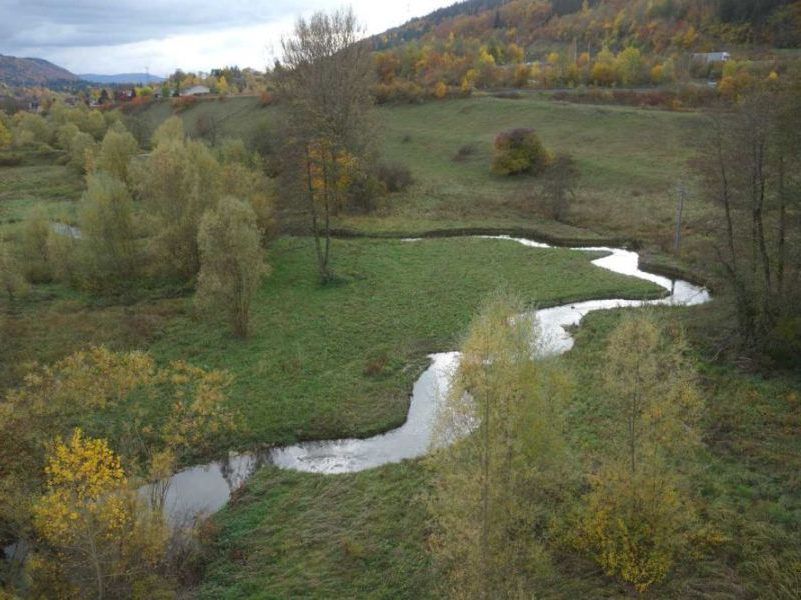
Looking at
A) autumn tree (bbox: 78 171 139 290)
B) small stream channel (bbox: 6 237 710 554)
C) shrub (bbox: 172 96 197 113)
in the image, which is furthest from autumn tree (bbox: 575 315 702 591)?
shrub (bbox: 172 96 197 113)

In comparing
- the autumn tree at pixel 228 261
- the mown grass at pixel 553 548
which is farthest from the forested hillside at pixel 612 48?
the mown grass at pixel 553 548

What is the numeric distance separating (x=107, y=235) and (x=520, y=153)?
4293cm

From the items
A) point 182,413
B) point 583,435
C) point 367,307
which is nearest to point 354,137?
point 367,307

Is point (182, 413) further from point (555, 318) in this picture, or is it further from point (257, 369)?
point (555, 318)

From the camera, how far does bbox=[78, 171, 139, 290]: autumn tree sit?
37250mm

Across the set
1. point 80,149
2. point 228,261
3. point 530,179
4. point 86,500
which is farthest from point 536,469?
point 80,149

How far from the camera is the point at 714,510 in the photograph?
54.1ft

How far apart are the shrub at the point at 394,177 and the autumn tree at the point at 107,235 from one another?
28.2 m

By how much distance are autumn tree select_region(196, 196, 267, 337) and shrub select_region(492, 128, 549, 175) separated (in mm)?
40067

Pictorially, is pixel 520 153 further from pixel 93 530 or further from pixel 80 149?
pixel 80 149

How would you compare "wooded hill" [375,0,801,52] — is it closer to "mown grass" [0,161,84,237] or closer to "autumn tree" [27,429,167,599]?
"mown grass" [0,161,84,237]

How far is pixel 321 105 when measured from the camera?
37.8 m

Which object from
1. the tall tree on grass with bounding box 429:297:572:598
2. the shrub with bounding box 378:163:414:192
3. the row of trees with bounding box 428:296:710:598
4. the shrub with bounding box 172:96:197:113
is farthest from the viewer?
the shrub with bounding box 172:96:197:113

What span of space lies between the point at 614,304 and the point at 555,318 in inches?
175
